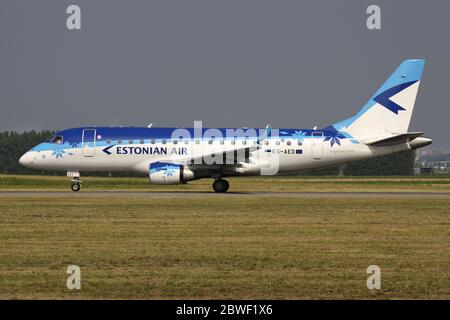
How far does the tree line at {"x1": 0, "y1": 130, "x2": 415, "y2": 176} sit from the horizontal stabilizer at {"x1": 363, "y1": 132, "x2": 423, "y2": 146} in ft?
230

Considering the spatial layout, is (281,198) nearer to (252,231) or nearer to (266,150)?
(266,150)

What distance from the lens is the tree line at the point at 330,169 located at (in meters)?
121

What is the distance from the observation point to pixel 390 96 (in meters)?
47.4

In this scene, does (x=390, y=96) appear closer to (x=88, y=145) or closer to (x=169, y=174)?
(x=169, y=174)

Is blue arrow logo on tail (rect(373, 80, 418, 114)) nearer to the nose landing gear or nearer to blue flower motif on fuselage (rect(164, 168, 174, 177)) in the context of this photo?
blue flower motif on fuselage (rect(164, 168, 174, 177))

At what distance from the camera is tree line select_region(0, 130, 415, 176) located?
398 ft

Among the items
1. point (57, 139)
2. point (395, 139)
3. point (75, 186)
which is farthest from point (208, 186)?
point (395, 139)

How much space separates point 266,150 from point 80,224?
2167cm

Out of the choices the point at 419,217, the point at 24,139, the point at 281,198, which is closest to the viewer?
the point at 419,217

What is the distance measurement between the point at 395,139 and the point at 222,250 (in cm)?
2723

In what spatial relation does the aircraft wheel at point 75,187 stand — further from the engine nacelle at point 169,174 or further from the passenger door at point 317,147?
the passenger door at point 317,147
